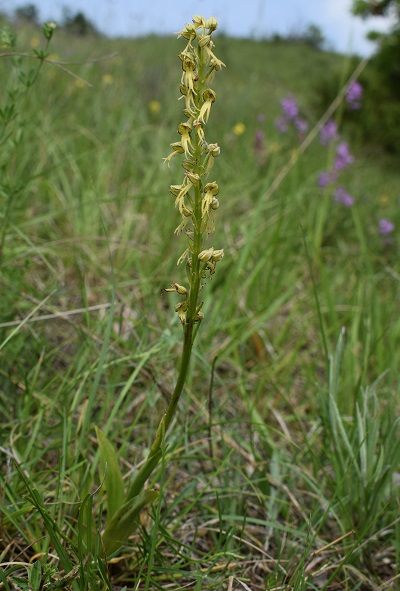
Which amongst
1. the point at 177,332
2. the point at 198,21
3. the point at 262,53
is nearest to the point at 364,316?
the point at 177,332

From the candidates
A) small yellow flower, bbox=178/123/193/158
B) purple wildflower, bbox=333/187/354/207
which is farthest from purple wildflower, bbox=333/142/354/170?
small yellow flower, bbox=178/123/193/158

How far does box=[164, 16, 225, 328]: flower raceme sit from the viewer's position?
0.85 metres

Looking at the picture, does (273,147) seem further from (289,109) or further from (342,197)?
(342,197)

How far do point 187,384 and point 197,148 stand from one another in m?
0.93

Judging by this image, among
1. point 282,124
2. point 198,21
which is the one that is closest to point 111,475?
point 198,21

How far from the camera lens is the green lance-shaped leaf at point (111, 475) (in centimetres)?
104

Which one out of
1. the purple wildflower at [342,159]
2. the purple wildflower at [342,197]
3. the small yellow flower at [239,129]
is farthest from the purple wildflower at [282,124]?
the purple wildflower at [342,197]

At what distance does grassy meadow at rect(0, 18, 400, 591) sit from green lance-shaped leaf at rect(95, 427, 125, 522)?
39 mm

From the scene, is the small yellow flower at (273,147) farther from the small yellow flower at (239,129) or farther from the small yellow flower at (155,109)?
the small yellow flower at (155,109)

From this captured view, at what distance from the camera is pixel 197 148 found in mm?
861

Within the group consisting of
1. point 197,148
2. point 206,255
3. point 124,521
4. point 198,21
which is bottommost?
point 124,521

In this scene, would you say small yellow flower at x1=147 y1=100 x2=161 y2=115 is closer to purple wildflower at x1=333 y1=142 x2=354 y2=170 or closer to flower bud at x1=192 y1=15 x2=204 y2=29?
purple wildflower at x1=333 y1=142 x2=354 y2=170

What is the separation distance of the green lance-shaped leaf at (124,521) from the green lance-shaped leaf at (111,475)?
0.04m

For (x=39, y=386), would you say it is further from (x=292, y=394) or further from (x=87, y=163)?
(x=87, y=163)
